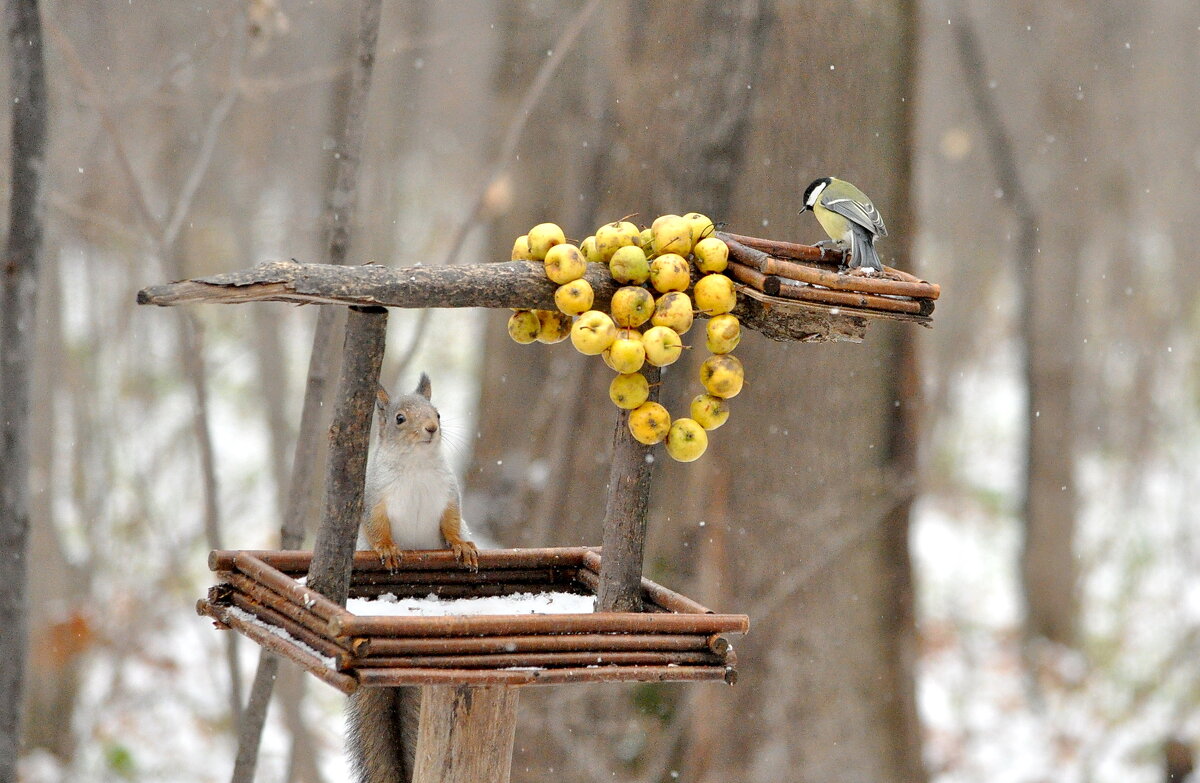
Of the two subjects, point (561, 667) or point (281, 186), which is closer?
point (561, 667)

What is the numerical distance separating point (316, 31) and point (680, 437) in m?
6.86

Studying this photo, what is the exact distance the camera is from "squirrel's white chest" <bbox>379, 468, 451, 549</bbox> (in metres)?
1.85

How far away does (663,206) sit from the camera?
3.49 m

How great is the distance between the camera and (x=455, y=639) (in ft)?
4.57

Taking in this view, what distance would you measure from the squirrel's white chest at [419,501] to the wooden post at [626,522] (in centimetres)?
28

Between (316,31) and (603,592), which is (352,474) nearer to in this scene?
(603,592)

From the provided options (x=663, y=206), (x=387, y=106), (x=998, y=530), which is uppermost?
(x=387, y=106)

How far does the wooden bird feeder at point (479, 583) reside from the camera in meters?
1.37

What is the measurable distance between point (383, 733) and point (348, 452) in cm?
55

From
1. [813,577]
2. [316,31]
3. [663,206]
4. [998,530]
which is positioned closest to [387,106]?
[316,31]

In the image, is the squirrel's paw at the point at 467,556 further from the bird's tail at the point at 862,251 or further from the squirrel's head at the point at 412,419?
the bird's tail at the point at 862,251

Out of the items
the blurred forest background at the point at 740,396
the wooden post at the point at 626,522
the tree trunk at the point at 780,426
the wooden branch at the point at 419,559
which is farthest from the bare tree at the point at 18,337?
the tree trunk at the point at 780,426

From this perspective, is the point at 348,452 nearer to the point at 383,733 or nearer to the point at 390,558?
the point at 390,558

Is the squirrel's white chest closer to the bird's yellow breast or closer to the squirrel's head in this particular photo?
the squirrel's head
